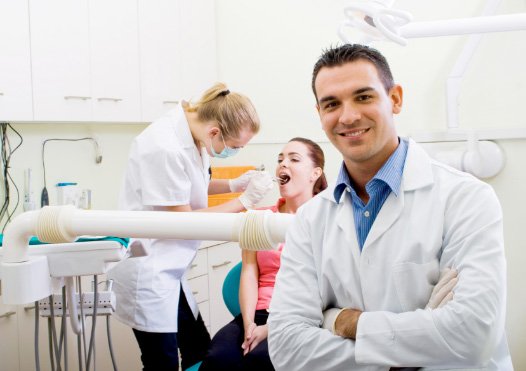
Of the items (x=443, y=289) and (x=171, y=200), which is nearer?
(x=443, y=289)

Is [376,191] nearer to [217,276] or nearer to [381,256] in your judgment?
[381,256]

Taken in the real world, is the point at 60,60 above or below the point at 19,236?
above

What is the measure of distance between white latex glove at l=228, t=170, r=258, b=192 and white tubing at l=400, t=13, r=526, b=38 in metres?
1.39

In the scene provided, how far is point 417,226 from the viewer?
1244 mm

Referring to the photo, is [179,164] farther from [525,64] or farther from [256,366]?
[525,64]

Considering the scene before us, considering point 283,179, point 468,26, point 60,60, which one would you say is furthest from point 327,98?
point 60,60

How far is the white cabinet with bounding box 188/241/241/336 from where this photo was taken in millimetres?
3096

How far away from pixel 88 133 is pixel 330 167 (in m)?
1.39

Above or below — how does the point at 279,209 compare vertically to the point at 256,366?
above

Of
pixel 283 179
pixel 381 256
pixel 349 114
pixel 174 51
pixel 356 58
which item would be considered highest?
pixel 174 51

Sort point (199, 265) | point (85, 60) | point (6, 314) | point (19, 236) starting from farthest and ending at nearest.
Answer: point (199, 265), point (85, 60), point (6, 314), point (19, 236)

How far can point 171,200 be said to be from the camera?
7.20ft

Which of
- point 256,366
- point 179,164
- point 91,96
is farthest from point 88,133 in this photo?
point 256,366

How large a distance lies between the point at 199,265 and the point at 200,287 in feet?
0.39
